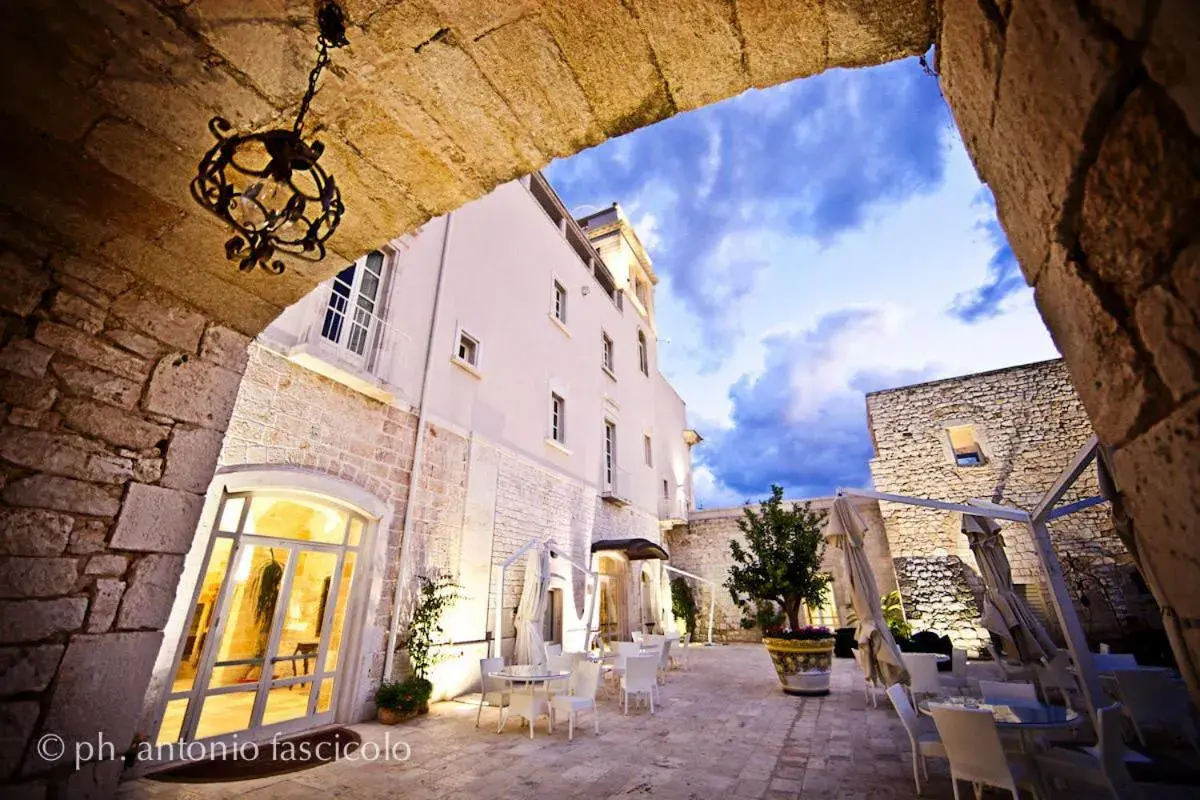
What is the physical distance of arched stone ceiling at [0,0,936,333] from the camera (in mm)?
1537

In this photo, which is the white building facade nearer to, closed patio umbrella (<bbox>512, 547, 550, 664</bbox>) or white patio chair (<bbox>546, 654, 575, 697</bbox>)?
closed patio umbrella (<bbox>512, 547, 550, 664</bbox>)

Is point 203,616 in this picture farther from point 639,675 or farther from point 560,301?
point 560,301

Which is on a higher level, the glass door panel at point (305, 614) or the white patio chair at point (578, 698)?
the glass door panel at point (305, 614)

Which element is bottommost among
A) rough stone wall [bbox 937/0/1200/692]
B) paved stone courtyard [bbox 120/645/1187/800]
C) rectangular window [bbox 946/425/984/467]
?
paved stone courtyard [bbox 120/645/1187/800]

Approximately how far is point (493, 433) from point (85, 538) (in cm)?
624

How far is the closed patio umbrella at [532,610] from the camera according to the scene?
688 centimetres

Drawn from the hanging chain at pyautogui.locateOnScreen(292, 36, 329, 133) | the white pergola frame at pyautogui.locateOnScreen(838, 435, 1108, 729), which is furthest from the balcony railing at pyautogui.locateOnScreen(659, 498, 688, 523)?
the hanging chain at pyautogui.locateOnScreen(292, 36, 329, 133)

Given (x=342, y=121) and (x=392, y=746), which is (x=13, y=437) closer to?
(x=342, y=121)

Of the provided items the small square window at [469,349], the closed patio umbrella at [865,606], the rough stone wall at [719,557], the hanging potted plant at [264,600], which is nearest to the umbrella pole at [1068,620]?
the closed patio umbrella at [865,606]

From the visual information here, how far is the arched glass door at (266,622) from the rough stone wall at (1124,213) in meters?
5.92

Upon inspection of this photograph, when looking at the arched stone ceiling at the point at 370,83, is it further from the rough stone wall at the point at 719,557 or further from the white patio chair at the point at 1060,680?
the rough stone wall at the point at 719,557

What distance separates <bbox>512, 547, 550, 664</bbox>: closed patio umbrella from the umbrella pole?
5.61 metres

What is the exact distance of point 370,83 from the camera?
5.79ft

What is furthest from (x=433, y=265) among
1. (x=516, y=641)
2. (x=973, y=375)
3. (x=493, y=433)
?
(x=973, y=375)
